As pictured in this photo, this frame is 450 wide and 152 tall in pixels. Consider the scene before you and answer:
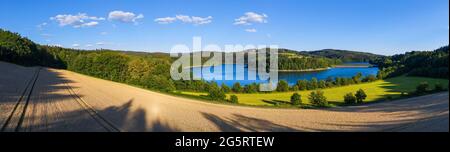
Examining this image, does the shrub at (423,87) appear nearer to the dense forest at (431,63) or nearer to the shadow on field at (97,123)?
the dense forest at (431,63)

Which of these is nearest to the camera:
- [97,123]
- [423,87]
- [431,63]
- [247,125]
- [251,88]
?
[247,125]

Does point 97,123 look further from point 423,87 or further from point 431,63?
point 423,87

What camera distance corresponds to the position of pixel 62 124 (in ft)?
34.2

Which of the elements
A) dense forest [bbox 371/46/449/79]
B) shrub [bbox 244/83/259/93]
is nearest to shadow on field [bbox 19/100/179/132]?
dense forest [bbox 371/46/449/79]

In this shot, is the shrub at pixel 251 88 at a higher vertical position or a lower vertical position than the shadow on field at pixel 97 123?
lower

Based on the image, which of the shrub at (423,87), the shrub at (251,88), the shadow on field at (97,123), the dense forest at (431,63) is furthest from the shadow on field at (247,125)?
the shrub at (251,88)

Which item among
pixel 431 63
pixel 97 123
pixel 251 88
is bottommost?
pixel 251 88

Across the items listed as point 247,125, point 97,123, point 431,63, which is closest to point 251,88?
point 431,63

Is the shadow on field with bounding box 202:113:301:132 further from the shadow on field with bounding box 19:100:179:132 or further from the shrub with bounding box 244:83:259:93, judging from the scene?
the shrub with bounding box 244:83:259:93

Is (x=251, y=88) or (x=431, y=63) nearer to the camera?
(x=431, y=63)
